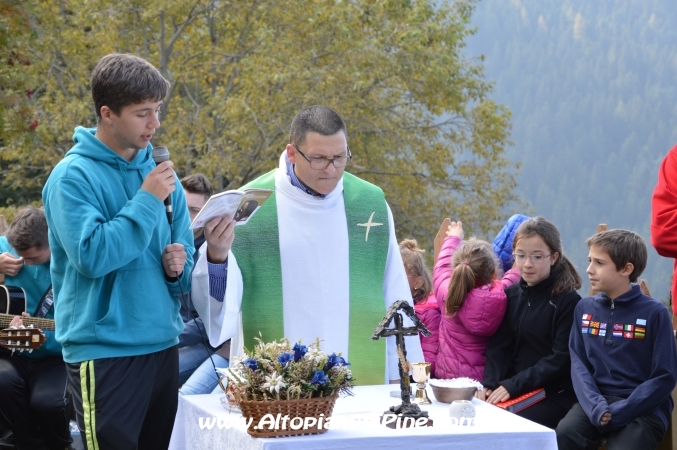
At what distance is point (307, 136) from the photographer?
4258 millimetres

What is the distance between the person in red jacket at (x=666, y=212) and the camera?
417 centimetres

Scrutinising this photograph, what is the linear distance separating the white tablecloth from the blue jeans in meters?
2.10

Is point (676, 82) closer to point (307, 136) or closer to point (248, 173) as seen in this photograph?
point (248, 173)

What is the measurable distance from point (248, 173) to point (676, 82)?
7529mm

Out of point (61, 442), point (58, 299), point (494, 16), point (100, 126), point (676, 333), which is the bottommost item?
point (61, 442)

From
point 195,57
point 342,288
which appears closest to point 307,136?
point 342,288

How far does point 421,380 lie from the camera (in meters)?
3.72

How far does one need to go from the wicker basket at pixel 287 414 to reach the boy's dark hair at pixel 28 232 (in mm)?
3395

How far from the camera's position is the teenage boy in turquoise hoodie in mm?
3338

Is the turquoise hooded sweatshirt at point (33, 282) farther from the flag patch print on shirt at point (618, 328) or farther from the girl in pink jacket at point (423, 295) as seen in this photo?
the flag patch print on shirt at point (618, 328)

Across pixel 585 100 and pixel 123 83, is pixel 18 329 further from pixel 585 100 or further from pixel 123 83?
pixel 585 100

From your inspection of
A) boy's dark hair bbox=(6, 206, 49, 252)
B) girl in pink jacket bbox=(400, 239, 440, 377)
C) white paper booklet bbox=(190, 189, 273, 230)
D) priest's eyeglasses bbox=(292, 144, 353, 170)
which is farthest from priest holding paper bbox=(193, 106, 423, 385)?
boy's dark hair bbox=(6, 206, 49, 252)

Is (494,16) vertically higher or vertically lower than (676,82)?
higher

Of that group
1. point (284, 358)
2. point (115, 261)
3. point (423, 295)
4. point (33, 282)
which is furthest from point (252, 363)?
point (33, 282)
